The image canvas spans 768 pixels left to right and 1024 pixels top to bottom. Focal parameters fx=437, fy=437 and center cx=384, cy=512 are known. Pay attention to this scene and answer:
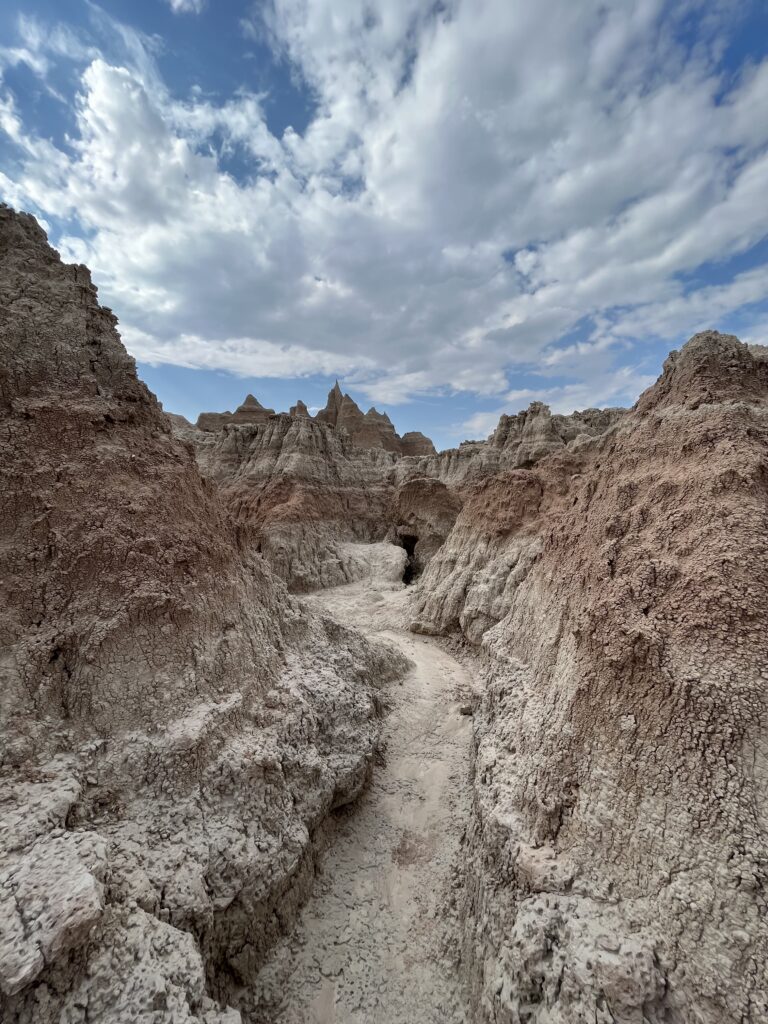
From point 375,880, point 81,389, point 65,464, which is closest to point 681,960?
point 375,880

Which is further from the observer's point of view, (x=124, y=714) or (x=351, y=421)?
(x=351, y=421)

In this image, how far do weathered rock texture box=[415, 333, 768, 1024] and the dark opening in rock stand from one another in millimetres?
19432

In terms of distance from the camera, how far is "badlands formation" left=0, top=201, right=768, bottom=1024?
3.90 metres

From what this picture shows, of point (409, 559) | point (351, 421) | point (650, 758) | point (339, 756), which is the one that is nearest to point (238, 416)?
point (351, 421)

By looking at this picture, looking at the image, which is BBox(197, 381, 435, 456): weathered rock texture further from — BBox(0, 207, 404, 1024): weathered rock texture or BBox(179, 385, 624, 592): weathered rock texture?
BBox(0, 207, 404, 1024): weathered rock texture

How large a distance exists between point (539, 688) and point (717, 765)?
3.19m

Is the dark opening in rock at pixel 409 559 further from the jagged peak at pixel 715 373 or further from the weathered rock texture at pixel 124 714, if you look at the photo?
the jagged peak at pixel 715 373

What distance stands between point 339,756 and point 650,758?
16.2 ft

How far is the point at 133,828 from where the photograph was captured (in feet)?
16.3

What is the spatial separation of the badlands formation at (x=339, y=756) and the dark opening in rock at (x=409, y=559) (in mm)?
17896

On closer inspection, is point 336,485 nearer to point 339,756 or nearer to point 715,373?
point 339,756

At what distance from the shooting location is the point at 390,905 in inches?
254

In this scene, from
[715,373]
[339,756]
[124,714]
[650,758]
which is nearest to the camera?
[650,758]

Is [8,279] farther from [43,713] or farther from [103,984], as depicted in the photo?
[103,984]
